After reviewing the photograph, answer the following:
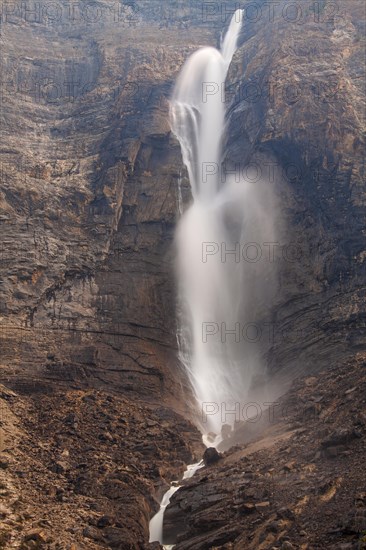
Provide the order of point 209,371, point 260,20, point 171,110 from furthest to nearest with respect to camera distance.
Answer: point 260,20 → point 171,110 → point 209,371

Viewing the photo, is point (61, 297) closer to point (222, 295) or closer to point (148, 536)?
point (222, 295)

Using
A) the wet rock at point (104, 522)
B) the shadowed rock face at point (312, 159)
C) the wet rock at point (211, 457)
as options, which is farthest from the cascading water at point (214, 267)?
the wet rock at point (104, 522)

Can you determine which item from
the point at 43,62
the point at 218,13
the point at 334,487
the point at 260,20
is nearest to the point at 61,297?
the point at 334,487

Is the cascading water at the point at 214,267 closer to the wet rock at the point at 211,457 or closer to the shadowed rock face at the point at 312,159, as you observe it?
the shadowed rock face at the point at 312,159

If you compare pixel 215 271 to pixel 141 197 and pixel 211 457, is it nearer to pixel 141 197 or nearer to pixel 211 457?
pixel 141 197

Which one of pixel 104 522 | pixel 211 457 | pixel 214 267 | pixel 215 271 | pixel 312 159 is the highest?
pixel 312 159

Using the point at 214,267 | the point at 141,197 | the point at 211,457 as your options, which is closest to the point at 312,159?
the point at 214,267

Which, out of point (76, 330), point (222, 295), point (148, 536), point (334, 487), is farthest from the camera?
point (222, 295)
